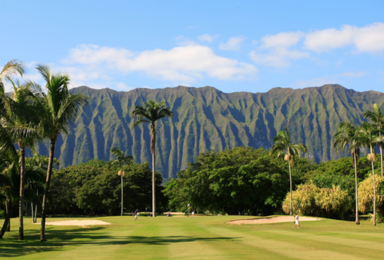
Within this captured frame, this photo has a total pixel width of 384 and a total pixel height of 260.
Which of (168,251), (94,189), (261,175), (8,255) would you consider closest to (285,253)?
(168,251)

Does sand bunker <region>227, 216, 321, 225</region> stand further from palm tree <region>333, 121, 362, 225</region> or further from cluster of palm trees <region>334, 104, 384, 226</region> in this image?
palm tree <region>333, 121, 362, 225</region>

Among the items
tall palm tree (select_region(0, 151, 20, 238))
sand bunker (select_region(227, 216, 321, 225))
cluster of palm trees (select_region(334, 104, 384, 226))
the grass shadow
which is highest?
cluster of palm trees (select_region(334, 104, 384, 226))

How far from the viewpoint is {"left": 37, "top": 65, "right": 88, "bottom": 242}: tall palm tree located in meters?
26.0

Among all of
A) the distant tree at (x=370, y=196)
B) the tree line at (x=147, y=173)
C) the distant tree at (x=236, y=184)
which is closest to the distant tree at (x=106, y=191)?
the tree line at (x=147, y=173)

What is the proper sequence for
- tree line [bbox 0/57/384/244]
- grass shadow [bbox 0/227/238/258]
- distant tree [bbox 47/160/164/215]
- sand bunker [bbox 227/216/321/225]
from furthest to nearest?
distant tree [bbox 47/160/164/215] < sand bunker [bbox 227/216/321/225] < tree line [bbox 0/57/384/244] < grass shadow [bbox 0/227/238/258]

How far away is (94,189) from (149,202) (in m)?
12.5

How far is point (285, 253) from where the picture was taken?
17.5 meters

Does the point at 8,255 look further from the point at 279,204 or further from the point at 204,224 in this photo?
the point at 279,204

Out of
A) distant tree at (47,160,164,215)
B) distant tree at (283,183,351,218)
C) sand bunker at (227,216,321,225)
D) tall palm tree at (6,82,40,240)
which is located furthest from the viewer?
distant tree at (47,160,164,215)

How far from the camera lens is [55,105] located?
26.4 meters

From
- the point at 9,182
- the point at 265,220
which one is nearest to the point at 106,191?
the point at 265,220

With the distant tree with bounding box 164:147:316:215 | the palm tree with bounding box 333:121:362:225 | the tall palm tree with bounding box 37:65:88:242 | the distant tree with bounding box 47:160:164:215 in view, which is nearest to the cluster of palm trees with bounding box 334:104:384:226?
the palm tree with bounding box 333:121:362:225

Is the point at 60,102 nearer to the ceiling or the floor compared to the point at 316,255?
nearer to the ceiling

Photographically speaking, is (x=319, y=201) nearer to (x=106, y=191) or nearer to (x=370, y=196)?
(x=370, y=196)
